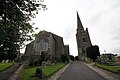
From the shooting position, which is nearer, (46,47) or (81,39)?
(46,47)

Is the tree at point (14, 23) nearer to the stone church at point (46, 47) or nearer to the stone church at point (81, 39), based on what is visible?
the stone church at point (46, 47)

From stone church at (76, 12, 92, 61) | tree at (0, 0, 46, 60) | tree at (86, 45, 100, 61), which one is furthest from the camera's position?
stone church at (76, 12, 92, 61)

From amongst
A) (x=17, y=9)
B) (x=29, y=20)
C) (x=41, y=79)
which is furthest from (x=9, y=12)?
(x=41, y=79)

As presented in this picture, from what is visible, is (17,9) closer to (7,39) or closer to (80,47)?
(7,39)

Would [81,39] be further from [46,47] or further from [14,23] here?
[14,23]

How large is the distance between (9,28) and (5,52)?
297 centimetres

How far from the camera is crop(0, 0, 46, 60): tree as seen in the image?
14.1 metres

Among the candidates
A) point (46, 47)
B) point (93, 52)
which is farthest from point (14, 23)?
point (93, 52)

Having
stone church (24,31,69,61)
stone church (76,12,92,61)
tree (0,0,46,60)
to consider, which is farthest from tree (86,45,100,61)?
tree (0,0,46,60)

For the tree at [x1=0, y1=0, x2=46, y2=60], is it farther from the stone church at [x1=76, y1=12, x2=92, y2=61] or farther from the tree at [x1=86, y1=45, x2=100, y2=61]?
the stone church at [x1=76, y1=12, x2=92, y2=61]

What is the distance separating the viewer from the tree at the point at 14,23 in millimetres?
14070

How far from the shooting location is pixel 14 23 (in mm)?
15164

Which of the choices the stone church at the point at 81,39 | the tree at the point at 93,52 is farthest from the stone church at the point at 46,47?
the stone church at the point at 81,39

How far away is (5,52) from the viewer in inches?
635
